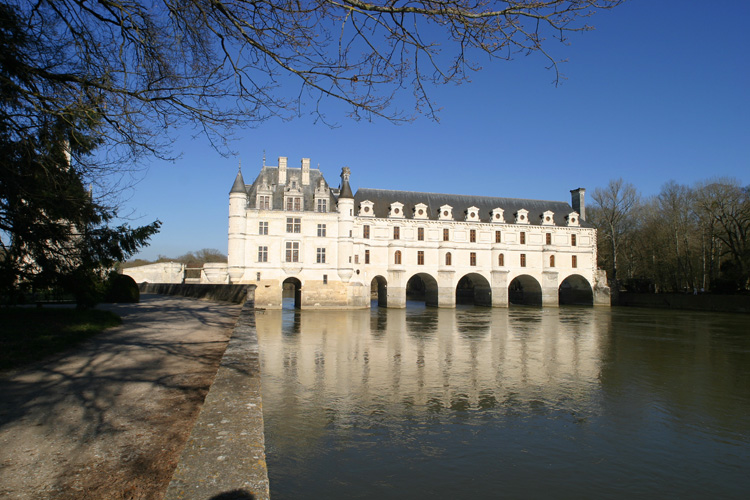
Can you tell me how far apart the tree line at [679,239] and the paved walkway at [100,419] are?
41860 mm

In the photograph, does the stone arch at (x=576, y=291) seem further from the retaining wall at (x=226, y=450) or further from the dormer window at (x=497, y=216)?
the retaining wall at (x=226, y=450)

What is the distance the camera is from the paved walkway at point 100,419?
3.46 meters

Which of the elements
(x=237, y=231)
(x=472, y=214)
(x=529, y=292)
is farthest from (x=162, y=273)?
(x=529, y=292)

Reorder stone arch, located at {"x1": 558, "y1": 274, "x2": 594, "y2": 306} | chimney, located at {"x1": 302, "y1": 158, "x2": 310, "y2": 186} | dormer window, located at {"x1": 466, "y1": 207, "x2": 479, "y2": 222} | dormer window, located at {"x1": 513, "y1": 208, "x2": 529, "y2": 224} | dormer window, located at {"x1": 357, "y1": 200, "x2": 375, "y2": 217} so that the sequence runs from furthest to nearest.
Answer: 1. stone arch, located at {"x1": 558, "y1": 274, "x2": 594, "y2": 306}
2. dormer window, located at {"x1": 513, "y1": 208, "x2": 529, "y2": 224}
3. dormer window, located at {"x1": 466, "y1": 207, "x2": 479, "y2": 222}
4. dormer window, located at {"x1": 357, "y1": 200, "x2": 375, "y2": 217}
5. chimney, located at {"x1": 302, "y1": 158, "x2": 310, "y2": 186}

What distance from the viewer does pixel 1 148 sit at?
7355 mm

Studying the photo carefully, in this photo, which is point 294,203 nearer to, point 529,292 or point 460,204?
point 460,204

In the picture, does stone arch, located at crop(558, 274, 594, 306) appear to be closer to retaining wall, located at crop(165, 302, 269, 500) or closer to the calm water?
the calm water

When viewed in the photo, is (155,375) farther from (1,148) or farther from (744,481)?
(744,481)

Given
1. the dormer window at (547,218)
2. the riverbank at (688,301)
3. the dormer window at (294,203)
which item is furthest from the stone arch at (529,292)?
the dormer window at (294,203)

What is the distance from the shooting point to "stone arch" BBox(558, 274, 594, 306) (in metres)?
45.7

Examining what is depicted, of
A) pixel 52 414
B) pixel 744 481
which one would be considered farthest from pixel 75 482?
pixel 744 481

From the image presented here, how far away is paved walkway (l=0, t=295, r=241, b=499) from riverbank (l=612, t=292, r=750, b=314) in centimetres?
4168

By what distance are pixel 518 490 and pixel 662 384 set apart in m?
7.31

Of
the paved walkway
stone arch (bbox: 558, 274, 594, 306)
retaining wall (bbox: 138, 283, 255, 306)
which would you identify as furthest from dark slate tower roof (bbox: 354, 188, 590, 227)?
the paved walkway
